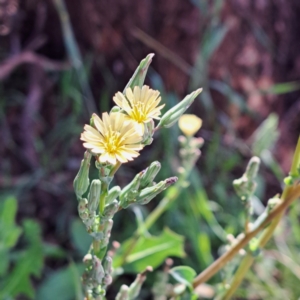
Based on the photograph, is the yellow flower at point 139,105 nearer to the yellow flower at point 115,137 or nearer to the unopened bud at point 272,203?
the yellow flower at point 115,137

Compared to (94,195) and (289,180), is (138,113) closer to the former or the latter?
(94,195)

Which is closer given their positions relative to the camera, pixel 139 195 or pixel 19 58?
pixel 139 195

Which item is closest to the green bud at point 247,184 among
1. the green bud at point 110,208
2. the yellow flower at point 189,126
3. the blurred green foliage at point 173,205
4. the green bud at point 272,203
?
the green bud at point 272,203

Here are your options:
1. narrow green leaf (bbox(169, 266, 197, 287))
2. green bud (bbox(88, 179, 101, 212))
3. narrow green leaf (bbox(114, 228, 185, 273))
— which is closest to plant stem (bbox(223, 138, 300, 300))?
narrow green leaf (bbox(169, 266, 197, 287))

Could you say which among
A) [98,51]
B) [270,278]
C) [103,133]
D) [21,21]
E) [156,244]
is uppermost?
[103,133]

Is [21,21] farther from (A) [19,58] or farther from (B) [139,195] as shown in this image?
(B) [139,195]

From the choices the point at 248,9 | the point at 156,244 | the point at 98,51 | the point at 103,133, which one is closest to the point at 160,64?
the point at 98,51
